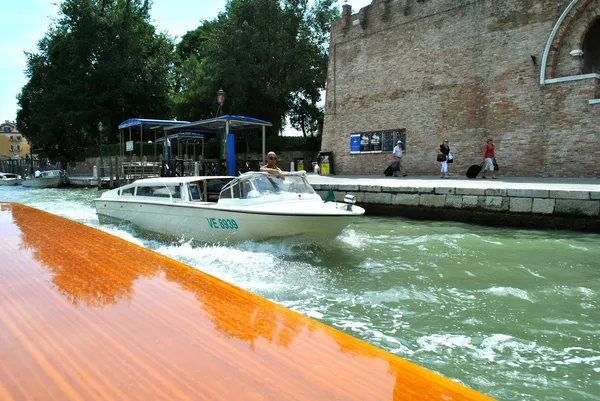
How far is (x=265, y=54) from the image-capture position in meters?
27.1

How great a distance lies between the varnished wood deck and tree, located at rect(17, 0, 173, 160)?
33.8m

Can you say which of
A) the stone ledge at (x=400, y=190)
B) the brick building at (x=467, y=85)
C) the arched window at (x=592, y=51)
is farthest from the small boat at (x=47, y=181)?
the arched window at (x=592, y=51)

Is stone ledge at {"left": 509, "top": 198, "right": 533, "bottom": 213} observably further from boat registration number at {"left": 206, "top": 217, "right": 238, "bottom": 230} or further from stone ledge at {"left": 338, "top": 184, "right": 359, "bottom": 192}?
boat registration number at {"left": 206, "top": 217, "right": 238, "bottom": 230}

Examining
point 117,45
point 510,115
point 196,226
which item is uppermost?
point 117,45

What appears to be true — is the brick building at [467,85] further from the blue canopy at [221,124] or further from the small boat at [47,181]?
the small boat at [47,181]

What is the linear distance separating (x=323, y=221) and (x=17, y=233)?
4222 millimetres

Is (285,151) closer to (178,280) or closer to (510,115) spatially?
(510,115)

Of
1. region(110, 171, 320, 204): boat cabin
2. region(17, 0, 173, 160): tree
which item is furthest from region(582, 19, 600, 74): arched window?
region(17, 0, 173, 160): tree

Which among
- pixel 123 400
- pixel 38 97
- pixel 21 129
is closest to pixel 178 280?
pixel 123 400

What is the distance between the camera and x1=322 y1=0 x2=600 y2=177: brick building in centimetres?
1377

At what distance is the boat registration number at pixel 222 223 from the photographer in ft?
22.9

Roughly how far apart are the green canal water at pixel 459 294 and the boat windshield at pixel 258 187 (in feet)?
2.88

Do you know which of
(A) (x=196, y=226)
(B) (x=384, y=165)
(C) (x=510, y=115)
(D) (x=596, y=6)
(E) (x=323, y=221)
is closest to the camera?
(E) (x=323, y=221)

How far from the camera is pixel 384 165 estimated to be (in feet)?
63.4
